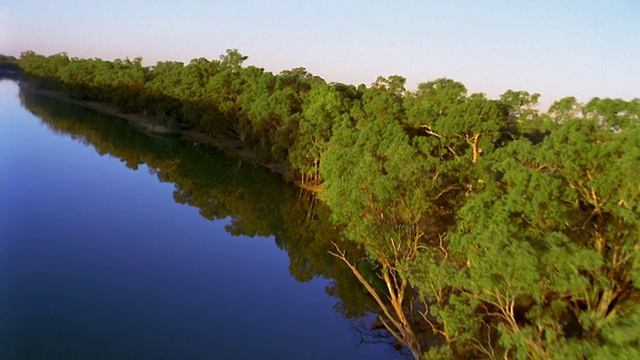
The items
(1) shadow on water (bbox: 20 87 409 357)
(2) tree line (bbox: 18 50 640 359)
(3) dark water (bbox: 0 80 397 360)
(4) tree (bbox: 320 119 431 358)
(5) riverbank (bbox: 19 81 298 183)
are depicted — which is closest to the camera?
(2) tree line (bbox: 18 50 640 359)

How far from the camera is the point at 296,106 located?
56.9 meters

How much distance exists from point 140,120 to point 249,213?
55999 millimetres

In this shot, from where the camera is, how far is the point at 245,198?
45.2m

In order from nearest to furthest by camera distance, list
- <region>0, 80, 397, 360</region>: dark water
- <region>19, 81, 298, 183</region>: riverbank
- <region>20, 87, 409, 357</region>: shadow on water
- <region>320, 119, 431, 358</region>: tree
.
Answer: <region>0, 80, 397, 360</region>: dark water → <region>320, 119, 431, 358</region>: tree → <region>20, 87, 409, 357</region>: shadow on water → <region>19, 81, 298, 183</region>: riverbank

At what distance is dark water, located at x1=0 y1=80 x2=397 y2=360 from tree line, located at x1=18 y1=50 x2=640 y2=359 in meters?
3.80

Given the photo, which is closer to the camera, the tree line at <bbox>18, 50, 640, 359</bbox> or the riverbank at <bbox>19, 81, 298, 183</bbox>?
the tree line at <bbox>18, 50, 640, 359</bbox>

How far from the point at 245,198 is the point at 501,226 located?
117 feet

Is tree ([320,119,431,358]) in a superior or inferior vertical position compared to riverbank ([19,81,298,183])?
superior

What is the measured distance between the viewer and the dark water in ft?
62.0

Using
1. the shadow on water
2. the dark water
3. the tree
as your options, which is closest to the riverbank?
the shadow on water

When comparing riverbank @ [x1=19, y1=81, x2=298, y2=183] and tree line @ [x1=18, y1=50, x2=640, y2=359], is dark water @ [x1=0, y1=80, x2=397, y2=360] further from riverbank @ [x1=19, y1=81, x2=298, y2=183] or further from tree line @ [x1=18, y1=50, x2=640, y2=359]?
riverbank @ [x1=19, y1=81, x2=298, y2=183]

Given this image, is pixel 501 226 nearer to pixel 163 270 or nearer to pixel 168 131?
pixel 163 270

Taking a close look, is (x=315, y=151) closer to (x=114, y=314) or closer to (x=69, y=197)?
(x=69, y=197)

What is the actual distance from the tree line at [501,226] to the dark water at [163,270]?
12.5 ft
